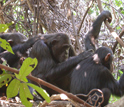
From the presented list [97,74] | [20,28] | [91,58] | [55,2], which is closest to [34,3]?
[55,2]

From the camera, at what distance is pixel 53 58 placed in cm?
429

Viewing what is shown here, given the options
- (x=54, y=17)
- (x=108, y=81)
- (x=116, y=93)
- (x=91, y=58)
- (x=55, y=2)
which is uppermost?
(x=55, y=2)

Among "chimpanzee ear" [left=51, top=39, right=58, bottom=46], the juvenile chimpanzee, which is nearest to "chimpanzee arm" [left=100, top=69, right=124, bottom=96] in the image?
the juvenile chimpanzee

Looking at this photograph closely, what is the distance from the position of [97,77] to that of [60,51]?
1.14 m

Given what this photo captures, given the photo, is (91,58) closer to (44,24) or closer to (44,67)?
(44,67)

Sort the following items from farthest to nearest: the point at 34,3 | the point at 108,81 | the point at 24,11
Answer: the point at 24,11, the point at 34,3, the point at 108,81

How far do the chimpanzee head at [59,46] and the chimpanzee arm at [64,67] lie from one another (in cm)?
23

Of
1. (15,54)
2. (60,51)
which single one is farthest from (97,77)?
(15,54)

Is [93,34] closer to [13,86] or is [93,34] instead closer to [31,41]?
[31,41]

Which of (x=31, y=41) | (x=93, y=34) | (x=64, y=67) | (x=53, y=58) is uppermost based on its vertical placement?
(x=31, y=41)

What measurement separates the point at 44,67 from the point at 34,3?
7.66 ft

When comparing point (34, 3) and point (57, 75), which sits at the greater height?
point (34, 3)

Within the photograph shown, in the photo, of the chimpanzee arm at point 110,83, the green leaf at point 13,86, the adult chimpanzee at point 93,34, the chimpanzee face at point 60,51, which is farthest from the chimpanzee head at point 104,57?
the green leaf at point 13,86

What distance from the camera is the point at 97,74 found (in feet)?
11.3
